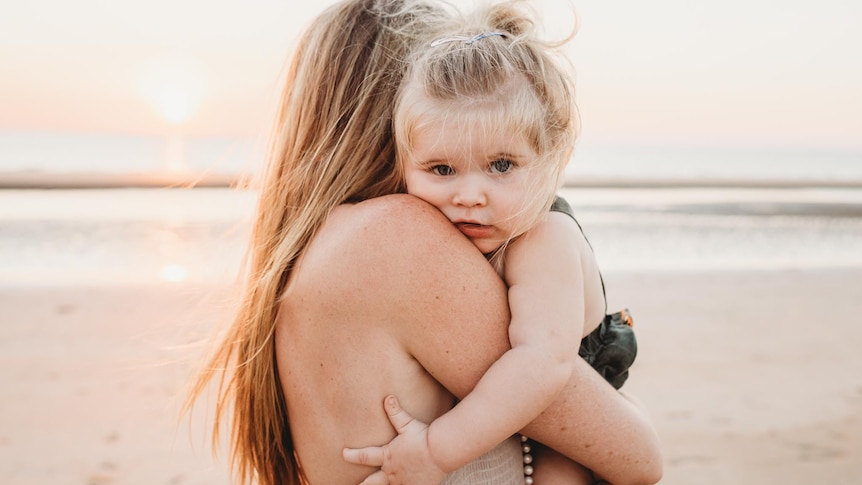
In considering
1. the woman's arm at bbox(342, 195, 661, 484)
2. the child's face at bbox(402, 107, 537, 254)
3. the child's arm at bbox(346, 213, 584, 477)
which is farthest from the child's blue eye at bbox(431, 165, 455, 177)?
the child's arm at bbox(346, 213, 584, 477)

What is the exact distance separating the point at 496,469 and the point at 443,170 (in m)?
0.65

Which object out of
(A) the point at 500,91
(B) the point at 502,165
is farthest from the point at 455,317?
(A) the point at 500,91

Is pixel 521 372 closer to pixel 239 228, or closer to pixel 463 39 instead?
pixel 463 39

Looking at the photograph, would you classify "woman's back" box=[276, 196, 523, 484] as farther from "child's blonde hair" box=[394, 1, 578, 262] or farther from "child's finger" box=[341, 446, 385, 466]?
"child's blonde hair" box=[394, 1, 578, 262]

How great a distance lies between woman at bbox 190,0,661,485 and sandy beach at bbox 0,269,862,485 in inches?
17.1

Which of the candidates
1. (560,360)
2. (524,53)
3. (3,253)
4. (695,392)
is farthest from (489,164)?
(3,253)

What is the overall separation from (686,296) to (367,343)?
6.79m

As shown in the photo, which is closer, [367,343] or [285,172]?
[367,343]

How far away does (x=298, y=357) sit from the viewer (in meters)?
1.59

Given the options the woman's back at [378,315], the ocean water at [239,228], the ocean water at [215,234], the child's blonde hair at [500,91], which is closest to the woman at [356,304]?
the woman's back at [378,315]

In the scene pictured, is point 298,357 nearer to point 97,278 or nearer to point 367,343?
point 367,343

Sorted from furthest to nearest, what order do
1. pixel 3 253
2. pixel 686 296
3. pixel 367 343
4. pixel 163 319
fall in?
pixel 3 253 → pixel 686 296 → pixel 163 319 → pixel 367 343

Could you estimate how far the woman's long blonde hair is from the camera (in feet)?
5.46

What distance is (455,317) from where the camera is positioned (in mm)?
1458
